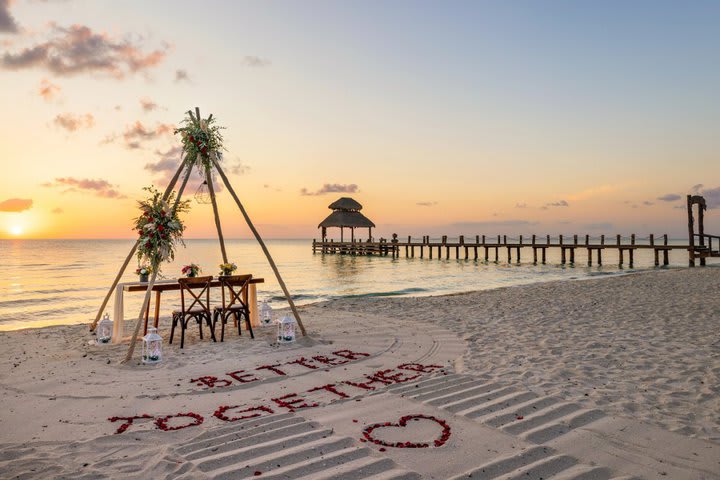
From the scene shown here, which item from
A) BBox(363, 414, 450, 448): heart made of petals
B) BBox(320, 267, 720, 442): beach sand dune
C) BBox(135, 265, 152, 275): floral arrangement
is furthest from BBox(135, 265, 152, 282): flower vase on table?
BBox(363, 414, 450, 448): heart made of petals

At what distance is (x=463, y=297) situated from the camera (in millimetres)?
14469

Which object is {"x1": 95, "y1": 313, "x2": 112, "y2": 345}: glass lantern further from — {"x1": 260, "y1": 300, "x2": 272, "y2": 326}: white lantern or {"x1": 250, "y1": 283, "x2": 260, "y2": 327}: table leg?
{"x1": 260, "y1": 300, "x2": 272, "y2": 326}: white lantern

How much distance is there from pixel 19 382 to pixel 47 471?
3015 millimetres

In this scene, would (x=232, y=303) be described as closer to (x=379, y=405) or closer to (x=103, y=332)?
(x=103, y=332)

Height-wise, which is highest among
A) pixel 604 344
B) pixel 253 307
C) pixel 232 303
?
pixel 232 303

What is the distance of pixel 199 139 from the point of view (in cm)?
795

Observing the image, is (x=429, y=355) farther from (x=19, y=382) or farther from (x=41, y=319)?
(x=41, y=319)

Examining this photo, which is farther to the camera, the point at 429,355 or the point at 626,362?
the point at 429,355

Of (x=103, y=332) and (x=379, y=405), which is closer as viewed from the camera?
(x=379, y=405)

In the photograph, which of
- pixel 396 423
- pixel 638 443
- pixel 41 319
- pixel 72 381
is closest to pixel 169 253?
pixel 72 381

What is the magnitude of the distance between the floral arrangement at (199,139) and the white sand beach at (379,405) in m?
3.29

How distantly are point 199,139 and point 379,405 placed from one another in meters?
5.67

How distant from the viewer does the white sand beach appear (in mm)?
3367

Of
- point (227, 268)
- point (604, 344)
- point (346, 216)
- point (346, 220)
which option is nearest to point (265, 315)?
point (227, 268)
